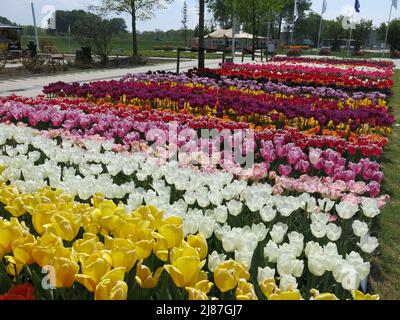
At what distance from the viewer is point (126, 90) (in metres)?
9.80

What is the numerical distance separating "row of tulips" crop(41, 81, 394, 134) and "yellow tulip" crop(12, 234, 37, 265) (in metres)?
5.75

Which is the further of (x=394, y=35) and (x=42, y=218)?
(x=394, y=35)

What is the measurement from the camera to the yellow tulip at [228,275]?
173cm

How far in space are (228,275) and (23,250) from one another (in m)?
0.82

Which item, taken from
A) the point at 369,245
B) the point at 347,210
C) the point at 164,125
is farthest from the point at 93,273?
the point at 164,125

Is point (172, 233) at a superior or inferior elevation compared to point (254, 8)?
inferior

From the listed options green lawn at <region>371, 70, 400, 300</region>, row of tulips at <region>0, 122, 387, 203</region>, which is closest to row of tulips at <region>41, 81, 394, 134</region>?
green lawn at <region>371, 70, 400, 300</region>

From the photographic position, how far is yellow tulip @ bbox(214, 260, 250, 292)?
1.73 metres

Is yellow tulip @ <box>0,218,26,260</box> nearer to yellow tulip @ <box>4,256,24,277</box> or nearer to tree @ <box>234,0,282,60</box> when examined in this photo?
yellow tulip @ <box>4,256,24,277</box>

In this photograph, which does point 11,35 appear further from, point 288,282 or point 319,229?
point 288,282

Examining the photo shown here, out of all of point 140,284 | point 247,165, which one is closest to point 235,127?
point 247,165

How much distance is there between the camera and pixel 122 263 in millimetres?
1711

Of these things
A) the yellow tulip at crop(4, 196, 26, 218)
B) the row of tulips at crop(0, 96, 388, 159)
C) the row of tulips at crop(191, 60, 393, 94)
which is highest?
the yellow tulip at crop(4, 196, 26, 218)

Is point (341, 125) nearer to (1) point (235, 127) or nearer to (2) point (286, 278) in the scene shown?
(1) point (235, 127)
